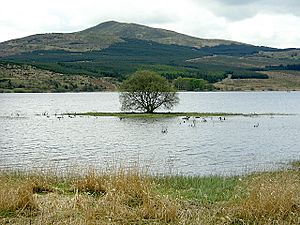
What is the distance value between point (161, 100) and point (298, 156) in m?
55.0

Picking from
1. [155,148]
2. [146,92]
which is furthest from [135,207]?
[146,92]

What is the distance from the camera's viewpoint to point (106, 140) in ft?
171

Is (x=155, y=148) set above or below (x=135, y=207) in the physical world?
below

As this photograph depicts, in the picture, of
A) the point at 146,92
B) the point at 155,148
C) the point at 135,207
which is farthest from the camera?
the point at 146,92

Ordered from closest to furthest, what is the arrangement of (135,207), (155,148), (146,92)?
(135,207) < (155,148) < (146,92)

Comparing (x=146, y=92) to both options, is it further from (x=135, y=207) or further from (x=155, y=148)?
(x=135, y=207)

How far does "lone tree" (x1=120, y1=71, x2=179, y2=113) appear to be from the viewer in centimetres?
8900

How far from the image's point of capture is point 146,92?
8962 centimetres

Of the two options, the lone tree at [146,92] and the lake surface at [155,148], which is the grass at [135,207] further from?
the lone tree at [146,92]

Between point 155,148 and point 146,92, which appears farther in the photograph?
point 146,92

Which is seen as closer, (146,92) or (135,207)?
(135,207)

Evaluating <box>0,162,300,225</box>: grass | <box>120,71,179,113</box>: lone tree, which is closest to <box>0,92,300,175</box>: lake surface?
<box>0,162,300,225</box>: grass

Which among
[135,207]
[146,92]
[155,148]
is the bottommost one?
[155,148]

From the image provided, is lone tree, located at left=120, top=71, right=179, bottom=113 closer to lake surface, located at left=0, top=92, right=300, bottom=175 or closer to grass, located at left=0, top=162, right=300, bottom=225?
lake surface, located at left=0, top=92, right=300, bottom=175
